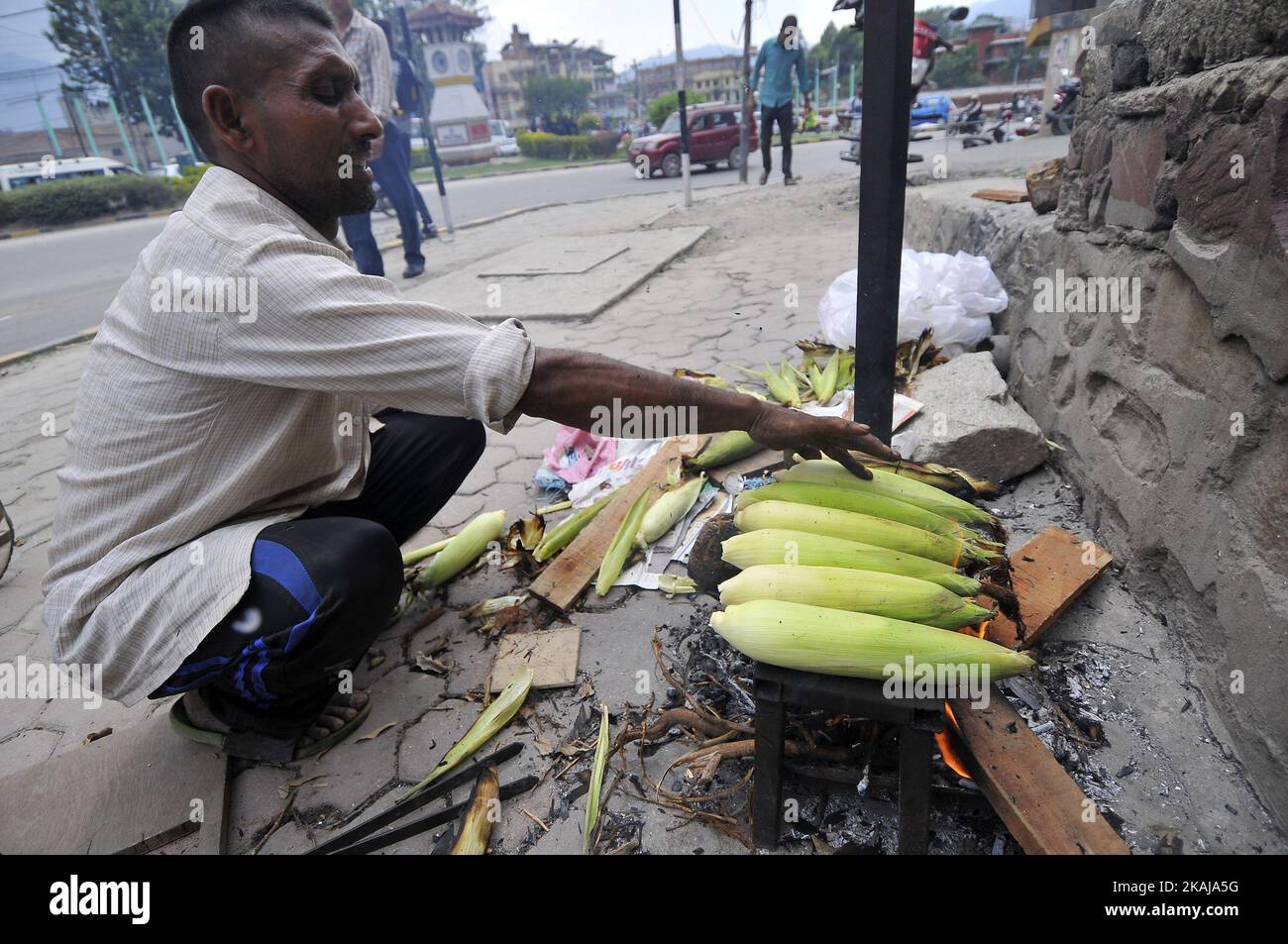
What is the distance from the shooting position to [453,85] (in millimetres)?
54219

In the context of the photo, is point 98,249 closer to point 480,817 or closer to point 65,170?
point 480,817

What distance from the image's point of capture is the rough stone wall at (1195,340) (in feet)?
4.82

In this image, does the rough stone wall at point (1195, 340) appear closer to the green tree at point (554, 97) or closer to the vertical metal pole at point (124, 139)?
the vertical metal pole at point (124, 139)

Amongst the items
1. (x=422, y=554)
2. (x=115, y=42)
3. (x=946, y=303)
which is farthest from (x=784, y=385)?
(x=115, y=42)

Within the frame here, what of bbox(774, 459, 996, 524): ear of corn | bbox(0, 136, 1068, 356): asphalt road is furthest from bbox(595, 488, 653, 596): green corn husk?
bbox(0, 136, 1068, 356): asphalt road

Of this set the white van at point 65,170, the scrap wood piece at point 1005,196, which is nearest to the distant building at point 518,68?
the white van at point 65,170

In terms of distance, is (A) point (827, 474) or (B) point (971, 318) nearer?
(A) point (827, 474)

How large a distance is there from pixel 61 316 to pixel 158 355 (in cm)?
905

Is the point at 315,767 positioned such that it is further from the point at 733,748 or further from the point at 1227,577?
the point at 1227,577

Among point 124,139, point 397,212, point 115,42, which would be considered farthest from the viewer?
point 115,42

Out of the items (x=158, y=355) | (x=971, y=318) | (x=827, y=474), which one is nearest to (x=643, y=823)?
(x=827, y=474)

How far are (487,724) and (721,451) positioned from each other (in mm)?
1571

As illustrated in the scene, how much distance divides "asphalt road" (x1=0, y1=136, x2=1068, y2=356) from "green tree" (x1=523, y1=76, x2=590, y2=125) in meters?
39.0

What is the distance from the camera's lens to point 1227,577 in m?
1.61
